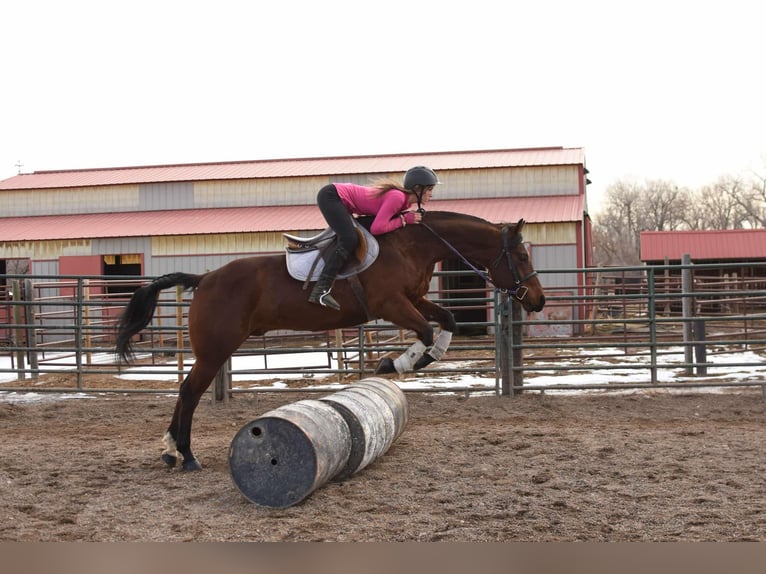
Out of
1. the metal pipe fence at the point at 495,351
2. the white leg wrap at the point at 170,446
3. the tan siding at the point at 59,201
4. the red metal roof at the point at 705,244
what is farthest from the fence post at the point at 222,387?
the red metal roof at the point at 705,244

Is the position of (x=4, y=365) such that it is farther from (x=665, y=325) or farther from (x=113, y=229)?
(x=665, y=325)

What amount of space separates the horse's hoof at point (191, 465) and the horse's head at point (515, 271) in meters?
2.59

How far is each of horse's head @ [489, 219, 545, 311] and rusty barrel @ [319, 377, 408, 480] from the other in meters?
1.23

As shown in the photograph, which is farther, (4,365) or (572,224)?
(572,224)

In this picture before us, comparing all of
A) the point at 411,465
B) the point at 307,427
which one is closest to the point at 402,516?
the point at 307,427

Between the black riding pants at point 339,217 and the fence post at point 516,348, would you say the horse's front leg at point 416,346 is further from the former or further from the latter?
the fence post at point 516,348

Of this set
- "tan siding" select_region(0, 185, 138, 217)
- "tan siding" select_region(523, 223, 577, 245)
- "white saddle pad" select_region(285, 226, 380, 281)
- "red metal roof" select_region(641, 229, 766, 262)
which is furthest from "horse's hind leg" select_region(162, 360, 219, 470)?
"red metal roof" select_region(641, 229, 766, 262)

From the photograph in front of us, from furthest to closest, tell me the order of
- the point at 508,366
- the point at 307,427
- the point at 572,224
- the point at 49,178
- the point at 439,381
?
1. the point at 49,178
2. the point at 572,224
3. the point at 439,381
4. the point at 508,366
5. the point at 307,427

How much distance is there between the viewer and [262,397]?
1012 cm

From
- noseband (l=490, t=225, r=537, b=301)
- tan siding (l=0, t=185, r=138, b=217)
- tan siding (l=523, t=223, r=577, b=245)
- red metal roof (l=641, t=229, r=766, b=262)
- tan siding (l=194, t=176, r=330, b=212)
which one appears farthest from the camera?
red metal roof (l=641, t=229, r=766, b=262)

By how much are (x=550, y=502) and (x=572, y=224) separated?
54.4 ft

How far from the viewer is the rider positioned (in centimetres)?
576

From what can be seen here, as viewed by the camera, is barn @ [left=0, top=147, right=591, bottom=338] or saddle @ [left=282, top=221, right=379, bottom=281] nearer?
saddle @ [left=282, top=221, right=379, bottom=281]

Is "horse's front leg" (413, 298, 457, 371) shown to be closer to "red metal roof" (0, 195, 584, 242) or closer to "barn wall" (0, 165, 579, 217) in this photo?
"red metal roof" (0, 195, 584, 242)
